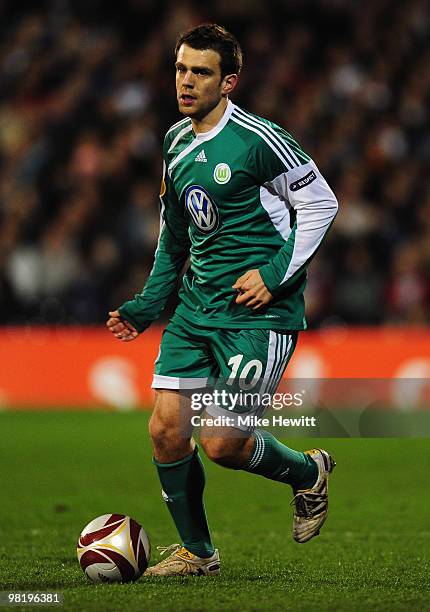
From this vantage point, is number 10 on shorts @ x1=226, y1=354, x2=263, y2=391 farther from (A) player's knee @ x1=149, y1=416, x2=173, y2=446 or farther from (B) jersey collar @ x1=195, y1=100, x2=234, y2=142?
(B) jersey collar @ x1=195, y1=100, x2=234, y2=142

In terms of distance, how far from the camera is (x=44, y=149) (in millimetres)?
13383

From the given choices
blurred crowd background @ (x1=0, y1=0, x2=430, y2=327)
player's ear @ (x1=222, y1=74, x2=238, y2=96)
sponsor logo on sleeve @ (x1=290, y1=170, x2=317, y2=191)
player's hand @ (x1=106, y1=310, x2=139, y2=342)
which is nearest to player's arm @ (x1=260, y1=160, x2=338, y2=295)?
sponsor logo on sleeve @ (x1=290, y1=170, x2=317, y2=191)

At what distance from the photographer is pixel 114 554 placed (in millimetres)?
4934

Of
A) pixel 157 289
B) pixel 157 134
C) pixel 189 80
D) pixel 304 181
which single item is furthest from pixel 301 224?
pixel 157 134

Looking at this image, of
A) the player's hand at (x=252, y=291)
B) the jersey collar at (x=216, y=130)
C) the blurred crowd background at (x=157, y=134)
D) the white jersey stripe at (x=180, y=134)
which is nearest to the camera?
the player's hand at (x=252, y=291)

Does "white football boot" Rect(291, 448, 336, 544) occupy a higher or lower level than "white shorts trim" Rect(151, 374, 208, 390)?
lower

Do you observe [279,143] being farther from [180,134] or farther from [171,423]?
[171,423]

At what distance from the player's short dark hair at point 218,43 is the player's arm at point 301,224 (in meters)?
0.48

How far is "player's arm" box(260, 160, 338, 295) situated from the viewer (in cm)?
491

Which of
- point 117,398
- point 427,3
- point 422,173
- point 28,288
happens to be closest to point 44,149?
point 28,288

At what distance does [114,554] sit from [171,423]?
0.56 meters

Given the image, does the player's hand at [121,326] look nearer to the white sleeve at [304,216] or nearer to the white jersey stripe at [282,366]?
the white jersey stripe at [282,366]

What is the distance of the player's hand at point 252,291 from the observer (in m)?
4.91
